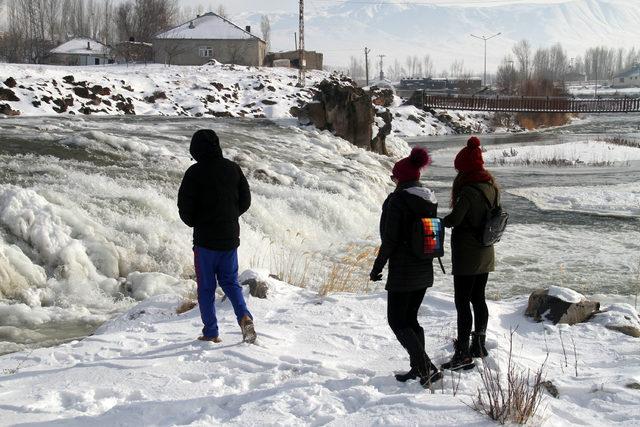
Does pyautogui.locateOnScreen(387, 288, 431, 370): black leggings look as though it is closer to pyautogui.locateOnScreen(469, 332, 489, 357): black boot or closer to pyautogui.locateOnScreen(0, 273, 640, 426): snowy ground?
pyautogui.locateOnScreen(0, 273, 640, 426): snowy ground

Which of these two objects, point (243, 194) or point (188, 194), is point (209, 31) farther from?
point (188, 194)

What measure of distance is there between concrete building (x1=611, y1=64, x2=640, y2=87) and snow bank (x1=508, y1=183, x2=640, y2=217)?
131319 millimetres

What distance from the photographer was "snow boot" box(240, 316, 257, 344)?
5602 millimetres

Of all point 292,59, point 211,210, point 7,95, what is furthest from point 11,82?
point 292,59

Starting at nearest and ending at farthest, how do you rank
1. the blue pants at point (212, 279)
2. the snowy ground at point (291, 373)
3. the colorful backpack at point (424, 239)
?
1. the snowy ground at point (291, 373)
2. the colorful backpack at point (424, 239)
3. the blue pants at point (212, 279)

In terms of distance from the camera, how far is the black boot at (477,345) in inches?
207

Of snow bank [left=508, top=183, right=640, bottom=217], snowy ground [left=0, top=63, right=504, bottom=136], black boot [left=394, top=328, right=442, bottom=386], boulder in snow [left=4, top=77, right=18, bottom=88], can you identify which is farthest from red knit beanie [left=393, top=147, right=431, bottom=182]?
boulder in snow [left=4, top=77, right=18, bottom=88]

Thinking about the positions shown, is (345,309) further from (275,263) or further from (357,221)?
(357,221)

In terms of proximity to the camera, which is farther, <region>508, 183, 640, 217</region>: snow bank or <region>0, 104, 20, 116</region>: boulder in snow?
<region>0, 104, 20, 116</region>: boulder in snow

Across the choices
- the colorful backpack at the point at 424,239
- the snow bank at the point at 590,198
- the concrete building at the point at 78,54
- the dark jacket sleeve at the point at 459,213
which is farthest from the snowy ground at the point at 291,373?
the concrete building at the point at 78,54

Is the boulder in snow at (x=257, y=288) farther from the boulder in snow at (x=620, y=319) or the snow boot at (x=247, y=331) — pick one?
the boulder in snow at (x=620, y=319)

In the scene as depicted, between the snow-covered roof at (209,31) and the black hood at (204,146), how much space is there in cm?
5815

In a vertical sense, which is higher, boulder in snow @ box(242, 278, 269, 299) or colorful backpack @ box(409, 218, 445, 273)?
colorful backpack @ box(409, 218, 445, 273)

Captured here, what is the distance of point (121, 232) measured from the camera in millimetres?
9406
